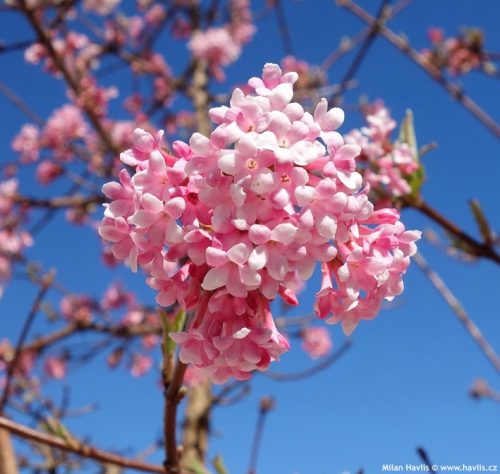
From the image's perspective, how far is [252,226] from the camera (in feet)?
2.34

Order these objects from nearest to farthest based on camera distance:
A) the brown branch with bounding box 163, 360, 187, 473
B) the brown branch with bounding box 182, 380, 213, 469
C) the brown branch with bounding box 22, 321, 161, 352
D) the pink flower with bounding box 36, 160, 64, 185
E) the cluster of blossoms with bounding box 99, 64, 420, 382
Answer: the cluster of blossoms with bounding box 99, 64, 420, 382 → the brown branch with bounding box 163, 360, 187, 473 → the brown branch with bounding box 182, 380, 213, 469 → the brown branch with bounding box 22, 321, 161, 352 → the pink flower with bounding box 36, 160, 64, 185

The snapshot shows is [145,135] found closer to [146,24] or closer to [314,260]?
[314,260]

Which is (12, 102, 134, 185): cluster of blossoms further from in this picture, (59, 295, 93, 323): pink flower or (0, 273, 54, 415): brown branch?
(0, 273, 54, 415): brown branch

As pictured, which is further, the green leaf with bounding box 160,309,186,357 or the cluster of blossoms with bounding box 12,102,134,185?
the cluster of blossoms with bounding box 12,102,134,185

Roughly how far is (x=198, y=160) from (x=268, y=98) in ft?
0.48

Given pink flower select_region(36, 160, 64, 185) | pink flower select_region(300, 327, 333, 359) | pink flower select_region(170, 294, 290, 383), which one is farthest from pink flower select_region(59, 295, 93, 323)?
pink flower select_region(170, 294, 290, 383)

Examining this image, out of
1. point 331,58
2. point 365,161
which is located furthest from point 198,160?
point 331,58

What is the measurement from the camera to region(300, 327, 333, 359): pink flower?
7152 mm

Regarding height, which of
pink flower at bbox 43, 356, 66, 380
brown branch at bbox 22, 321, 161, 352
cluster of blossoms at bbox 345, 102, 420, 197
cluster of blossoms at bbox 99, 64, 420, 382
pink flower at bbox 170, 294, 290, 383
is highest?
pink flower at bbox 43, 356, 66, 380

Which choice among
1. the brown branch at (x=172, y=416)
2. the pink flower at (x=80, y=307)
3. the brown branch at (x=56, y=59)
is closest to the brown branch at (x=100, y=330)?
the pink flower at (x=80, y=307)

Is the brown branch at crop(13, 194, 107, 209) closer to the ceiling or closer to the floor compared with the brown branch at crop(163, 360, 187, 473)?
closer to the ceiling

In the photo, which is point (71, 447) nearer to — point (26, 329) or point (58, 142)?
point (26, 329)

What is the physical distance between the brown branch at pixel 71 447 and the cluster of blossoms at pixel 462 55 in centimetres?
251

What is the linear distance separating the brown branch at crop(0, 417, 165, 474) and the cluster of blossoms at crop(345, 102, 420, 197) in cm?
111
